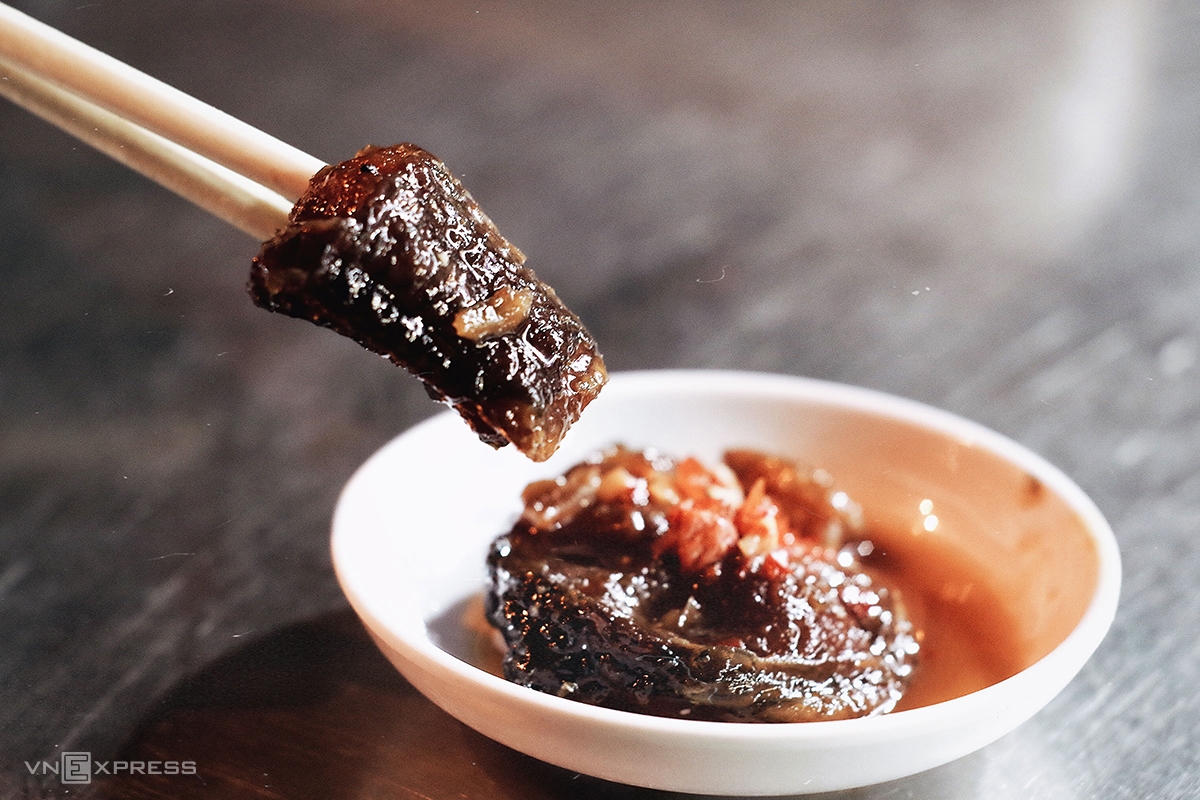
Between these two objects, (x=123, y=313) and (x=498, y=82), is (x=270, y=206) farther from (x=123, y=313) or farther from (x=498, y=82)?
(x=498, y=82)

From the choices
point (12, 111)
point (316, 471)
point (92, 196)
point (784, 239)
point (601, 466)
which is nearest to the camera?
point (601, 466)

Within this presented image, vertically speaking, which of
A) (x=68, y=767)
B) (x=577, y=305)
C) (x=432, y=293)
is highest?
(x=432, y=293)

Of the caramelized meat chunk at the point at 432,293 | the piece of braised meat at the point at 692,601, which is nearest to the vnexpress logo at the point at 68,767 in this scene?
the piece of braised meat at the point at 692,601

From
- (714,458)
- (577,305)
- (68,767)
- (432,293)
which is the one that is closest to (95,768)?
(68,767)

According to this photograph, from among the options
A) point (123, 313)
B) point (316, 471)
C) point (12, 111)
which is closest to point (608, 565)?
point (316, 471)

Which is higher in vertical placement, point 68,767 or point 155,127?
point 155,127

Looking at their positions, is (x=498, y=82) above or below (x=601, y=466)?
below

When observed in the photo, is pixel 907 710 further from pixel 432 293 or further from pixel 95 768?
pixel 95 768

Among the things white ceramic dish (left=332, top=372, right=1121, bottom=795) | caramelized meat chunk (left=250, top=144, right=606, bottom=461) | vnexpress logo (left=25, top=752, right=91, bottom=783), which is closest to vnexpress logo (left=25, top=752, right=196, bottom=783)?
vnexpress logo (left=25, top=752, right=91, bottom=783)
